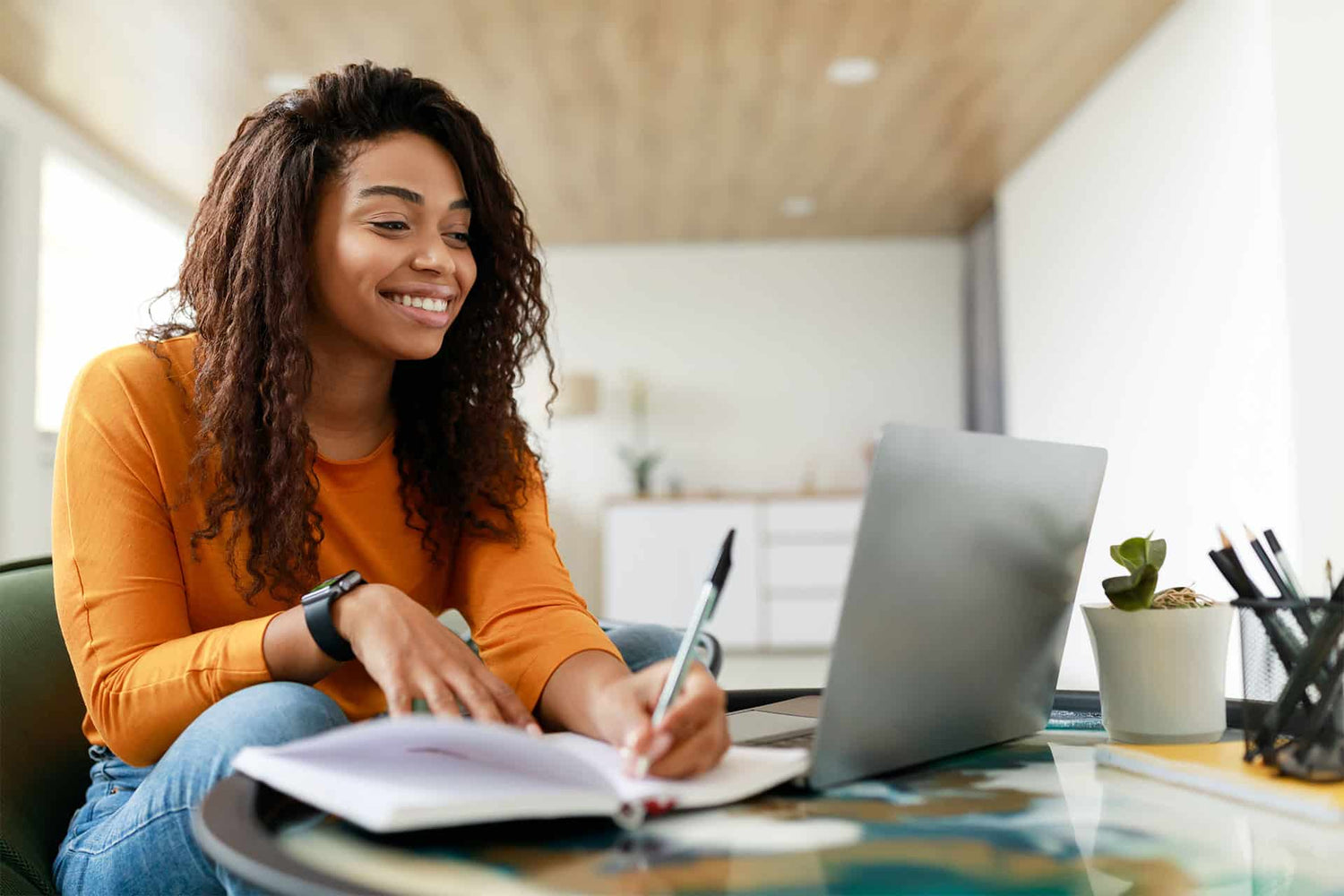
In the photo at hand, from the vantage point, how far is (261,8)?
3.43 meters

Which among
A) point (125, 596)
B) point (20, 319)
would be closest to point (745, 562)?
point (20, 319)

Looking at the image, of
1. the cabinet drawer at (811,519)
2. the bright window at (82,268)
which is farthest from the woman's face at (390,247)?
the cabinet drawer at (811,519)

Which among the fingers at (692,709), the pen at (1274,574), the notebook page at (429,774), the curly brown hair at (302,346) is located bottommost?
the notebook page at (429,774)

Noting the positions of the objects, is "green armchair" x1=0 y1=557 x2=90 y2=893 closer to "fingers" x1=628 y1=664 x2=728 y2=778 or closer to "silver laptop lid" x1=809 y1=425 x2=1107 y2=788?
"fingers" x1=628 y1=664 x2=728 y2=778

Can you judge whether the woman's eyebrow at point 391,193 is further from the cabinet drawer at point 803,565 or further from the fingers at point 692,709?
the cabinet drawer at point 803,565

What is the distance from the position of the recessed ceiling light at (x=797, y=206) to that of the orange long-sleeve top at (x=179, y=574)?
4753 millimetres

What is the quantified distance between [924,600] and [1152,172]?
3.62 metres

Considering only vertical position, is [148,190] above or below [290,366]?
above

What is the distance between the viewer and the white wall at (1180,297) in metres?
3.00

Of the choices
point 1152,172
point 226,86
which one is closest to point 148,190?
point 226,86

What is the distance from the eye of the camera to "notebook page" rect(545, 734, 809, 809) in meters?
0.62

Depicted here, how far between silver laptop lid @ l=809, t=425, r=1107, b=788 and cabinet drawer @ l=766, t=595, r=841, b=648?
16.8 feet

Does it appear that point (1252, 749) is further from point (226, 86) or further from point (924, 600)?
point (226, 86)

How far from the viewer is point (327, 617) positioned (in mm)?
847
